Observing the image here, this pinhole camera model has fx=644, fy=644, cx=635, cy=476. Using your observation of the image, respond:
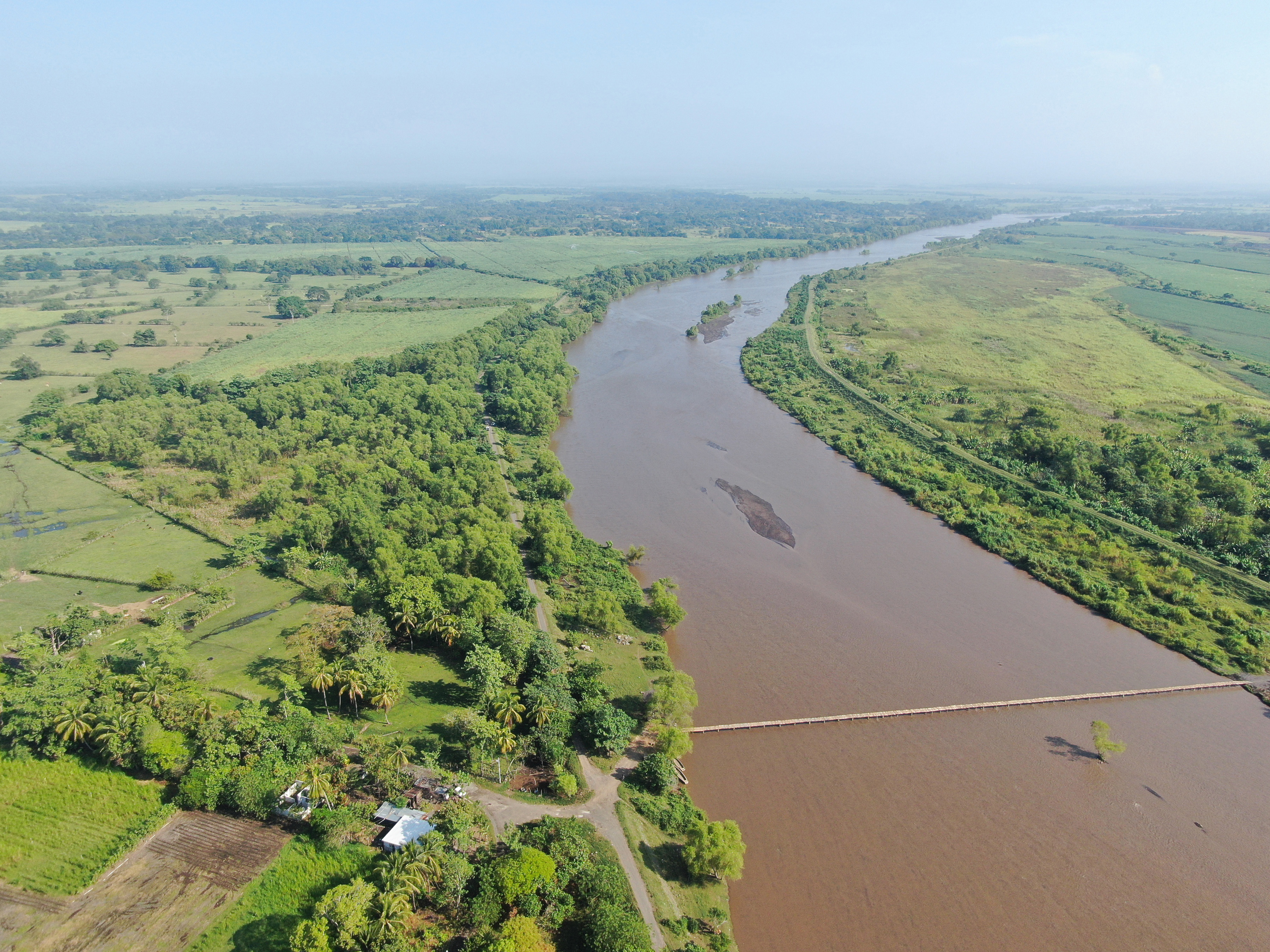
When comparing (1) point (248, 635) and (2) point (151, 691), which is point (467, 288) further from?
(2) point (151, 691)

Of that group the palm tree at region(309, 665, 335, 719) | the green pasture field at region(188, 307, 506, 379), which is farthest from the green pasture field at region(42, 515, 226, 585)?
the green pasture field at region(188, 307, 506, 379)

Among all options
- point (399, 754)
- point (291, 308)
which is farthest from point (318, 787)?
point (291, 308)

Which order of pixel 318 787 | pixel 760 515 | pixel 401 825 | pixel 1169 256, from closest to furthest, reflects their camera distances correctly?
1. pixel 401 825
2. pixel 318 787
3. pixel 760 515
4. pixel 1169 256

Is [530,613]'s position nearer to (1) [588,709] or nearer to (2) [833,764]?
(1) [588,709]

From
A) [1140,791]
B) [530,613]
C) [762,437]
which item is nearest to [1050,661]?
[1140,791]

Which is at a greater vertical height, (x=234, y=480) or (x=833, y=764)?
(x=234, y=480)

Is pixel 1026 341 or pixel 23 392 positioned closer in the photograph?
pixel 23 392

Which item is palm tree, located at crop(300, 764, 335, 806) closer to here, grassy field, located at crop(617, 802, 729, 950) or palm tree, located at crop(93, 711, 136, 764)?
palm tree, located at crop(93, 711, 136, 764)
